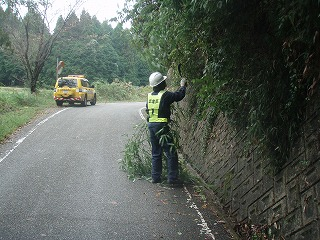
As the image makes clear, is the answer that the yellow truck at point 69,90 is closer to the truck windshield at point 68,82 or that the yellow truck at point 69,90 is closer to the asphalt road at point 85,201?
the truck windshield at point 68,82

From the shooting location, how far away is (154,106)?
730 cm

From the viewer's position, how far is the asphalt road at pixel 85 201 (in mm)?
5031

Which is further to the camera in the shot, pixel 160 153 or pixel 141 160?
pixel 141 160

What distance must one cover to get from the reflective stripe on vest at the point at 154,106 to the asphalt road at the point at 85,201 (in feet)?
4.14

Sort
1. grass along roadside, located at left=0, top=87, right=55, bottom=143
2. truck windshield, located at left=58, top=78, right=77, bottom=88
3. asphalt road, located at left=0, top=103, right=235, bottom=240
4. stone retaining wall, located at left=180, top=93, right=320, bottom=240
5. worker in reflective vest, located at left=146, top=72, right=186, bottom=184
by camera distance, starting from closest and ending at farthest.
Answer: stone retaining wall, located at left=180, top=93, right=320, bottom=240, asphalt road, located at left=0, top=103, right=235, bottom=240, worker in reflective vest, located at left=146, top=72, right=186, bottom=184, grass along roadside, located at left=0, top=87, right=55, bottom=143, truck windshield, located at left=58, top=78, right=77, bottom=88

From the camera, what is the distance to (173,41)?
6137 mm

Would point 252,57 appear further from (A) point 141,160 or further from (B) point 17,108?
(B) point 17,108

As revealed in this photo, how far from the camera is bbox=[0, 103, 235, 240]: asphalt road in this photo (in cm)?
503

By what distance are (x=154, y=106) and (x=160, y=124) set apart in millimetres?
360

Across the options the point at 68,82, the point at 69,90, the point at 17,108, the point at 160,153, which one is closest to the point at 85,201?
the point at 160,153

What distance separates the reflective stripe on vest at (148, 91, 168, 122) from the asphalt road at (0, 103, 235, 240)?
1263 millimetres

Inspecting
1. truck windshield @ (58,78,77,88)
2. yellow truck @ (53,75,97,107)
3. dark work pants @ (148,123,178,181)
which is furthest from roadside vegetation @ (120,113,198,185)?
truck windshield @ (58,78,77,88)

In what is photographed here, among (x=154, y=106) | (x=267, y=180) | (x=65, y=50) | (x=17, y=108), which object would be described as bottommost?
(x=17, y=108)

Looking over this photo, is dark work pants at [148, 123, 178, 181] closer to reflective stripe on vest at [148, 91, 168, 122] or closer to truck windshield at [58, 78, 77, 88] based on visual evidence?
reflective stripe on vest at [148, 91, 168, 122]
